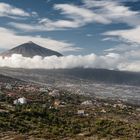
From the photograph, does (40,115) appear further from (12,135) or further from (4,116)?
(12,135)

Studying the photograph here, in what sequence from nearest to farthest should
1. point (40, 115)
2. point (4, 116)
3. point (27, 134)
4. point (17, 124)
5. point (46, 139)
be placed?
point (46, 139) → point (27, 134) → point (17, 124) → point (4, 116) → point (40, 115)

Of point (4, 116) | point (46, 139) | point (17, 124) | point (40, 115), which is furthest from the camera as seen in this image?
point (40, 115)

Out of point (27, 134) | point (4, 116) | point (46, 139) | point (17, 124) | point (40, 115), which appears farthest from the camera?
point (40, 115)

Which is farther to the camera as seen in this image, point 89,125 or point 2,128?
point 89,125

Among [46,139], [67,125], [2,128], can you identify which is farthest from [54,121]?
[46,139]

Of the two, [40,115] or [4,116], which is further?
[40,115]

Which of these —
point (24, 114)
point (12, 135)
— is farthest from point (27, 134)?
point (24, 114)

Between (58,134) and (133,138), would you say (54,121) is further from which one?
(133,138)

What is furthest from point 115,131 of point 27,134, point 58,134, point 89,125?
point 27,134
